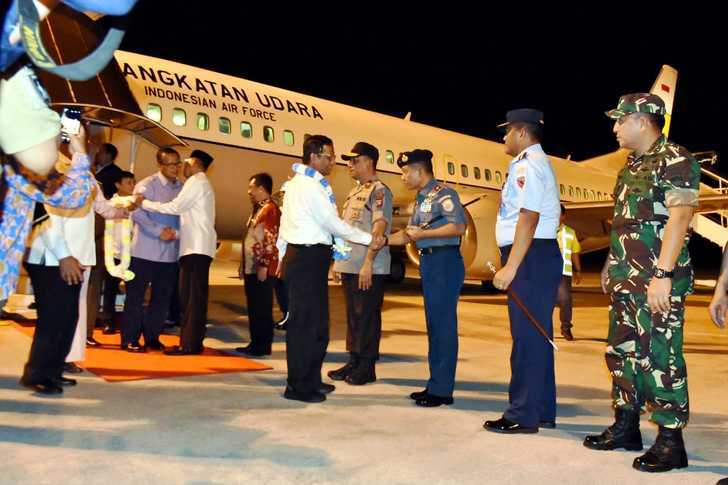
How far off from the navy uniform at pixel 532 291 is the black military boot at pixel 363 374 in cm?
135

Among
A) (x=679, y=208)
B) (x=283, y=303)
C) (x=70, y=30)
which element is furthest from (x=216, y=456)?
(x=283, y=303)

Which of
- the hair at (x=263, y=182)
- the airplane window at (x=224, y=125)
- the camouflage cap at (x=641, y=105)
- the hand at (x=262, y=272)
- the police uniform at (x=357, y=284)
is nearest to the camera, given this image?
the camouflage cap at (x=641, y=105)

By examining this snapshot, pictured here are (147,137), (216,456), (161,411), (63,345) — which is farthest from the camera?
(147,137)

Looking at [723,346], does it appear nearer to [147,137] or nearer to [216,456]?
→ [216,456]

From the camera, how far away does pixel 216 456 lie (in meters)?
3.22

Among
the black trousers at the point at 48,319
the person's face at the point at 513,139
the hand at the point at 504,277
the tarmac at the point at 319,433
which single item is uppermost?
the person's face at the point at 513,139

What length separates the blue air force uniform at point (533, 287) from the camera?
12.5 feet

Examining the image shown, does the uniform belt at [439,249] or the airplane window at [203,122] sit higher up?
the airplane window at [203,122]

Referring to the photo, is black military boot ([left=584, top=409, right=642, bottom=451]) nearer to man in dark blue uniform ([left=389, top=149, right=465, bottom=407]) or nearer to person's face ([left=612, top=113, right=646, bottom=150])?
man in dark blue uniform ([left=389, top=149, right=465, bottom=407])

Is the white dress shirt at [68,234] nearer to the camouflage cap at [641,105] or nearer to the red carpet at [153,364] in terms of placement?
the red carpet at [153,364]

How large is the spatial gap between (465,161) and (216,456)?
12.2 meters

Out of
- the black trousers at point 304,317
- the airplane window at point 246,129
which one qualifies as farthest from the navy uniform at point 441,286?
the airplane window at point 246,129

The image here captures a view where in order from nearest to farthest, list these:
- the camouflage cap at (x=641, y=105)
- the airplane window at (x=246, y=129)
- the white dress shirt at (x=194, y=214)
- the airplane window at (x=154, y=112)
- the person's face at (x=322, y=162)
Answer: the camouflage cap at (x=641, y=105), the person's face at (x=322, y=162), the white dress shirt at (x=194, y=214), the airplane window at (x=154, y=112), the airplane window at (x=246, y=129)

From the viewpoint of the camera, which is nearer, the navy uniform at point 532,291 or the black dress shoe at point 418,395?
the navy uniform at point 532,291
